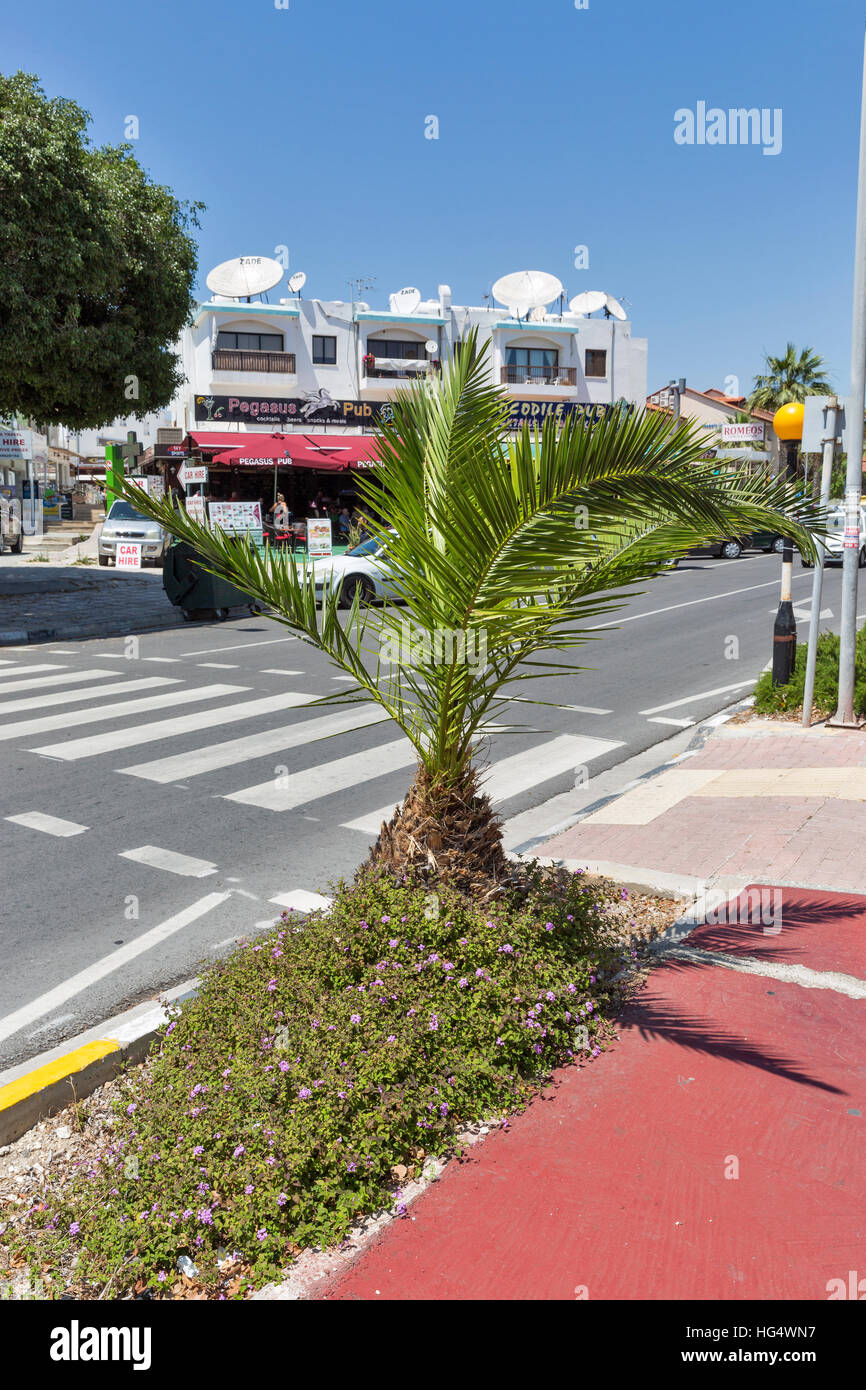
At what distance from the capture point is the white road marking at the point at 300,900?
566cm

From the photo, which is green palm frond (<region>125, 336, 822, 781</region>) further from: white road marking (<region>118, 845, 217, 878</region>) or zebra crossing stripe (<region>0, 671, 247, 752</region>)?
zebra crossing stripe (<region>0, 671, 247, 752</region>)

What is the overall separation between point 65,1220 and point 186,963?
192 cm

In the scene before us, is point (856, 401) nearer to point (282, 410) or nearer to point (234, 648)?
point (234, 648)

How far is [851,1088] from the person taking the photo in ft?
12.2

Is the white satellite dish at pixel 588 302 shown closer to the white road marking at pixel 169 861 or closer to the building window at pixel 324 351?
the building window at pixel 324 351

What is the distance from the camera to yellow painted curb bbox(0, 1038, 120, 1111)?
12.1 feet

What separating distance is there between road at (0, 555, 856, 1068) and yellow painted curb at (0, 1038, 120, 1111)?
14.2 inches

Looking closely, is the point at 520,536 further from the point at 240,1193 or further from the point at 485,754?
the point at 485,754

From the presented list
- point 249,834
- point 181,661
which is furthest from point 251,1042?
point 181,661

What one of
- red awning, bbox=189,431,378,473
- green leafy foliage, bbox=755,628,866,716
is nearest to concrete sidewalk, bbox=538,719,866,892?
green leafy foliage, bbox=755,628,866,716

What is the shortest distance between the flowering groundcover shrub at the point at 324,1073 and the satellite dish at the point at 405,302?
41857 mm

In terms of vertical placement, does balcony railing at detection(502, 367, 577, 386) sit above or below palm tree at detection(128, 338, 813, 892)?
above

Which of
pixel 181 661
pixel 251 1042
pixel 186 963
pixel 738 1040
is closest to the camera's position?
pixel 251 1042

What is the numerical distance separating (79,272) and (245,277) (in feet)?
81.9
